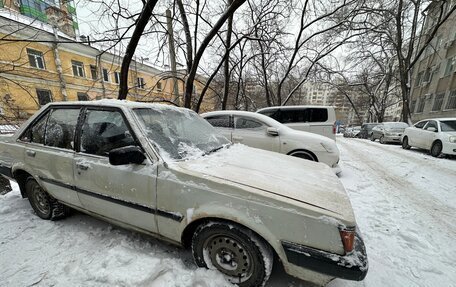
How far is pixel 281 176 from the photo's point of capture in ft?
6.72

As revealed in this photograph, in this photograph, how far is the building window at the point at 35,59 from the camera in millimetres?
17112

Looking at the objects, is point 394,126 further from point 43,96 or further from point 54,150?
point 43,96

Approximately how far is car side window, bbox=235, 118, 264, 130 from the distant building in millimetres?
22062

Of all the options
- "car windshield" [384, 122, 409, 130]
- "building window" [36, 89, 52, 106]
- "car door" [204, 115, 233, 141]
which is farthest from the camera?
"building window" [36, 89, 52, 106]

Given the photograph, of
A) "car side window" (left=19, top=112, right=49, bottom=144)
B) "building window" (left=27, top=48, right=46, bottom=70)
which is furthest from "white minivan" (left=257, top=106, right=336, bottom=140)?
"building window" (left=27, top=48, right=46, bottom=70)

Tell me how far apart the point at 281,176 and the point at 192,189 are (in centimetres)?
89

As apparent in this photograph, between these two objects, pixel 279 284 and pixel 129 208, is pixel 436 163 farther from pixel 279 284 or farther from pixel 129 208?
pixel 129 208

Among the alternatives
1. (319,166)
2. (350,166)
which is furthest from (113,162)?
(350,166)

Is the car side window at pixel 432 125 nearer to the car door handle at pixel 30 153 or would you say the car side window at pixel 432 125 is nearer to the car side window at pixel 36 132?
the car side window at pixel 36 132

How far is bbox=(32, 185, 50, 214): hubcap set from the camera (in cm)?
287

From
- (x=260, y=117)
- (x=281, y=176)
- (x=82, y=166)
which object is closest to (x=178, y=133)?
(x=82, y=166)

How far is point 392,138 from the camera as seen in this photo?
43.1ft

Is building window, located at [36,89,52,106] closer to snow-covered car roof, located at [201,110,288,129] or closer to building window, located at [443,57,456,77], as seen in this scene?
snow-covered car roof, located at [201,110,288,129]

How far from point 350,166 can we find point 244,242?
6.01 m
